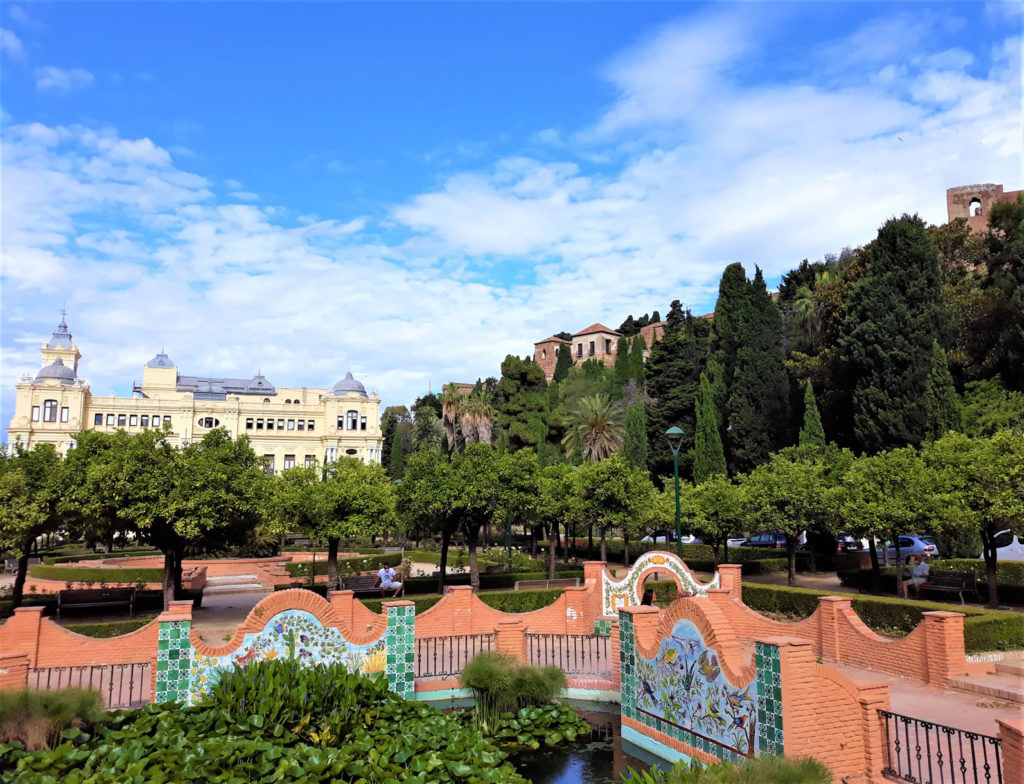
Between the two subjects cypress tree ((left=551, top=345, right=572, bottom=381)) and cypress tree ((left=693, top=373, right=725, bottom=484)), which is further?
cypress tree ((left=551, top=345, right=572, bottom=381))

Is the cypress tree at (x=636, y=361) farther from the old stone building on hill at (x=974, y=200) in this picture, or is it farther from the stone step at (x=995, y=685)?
the stone step at (x=995, y=685)

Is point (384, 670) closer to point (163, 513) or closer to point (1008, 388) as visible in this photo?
point (163, 513)

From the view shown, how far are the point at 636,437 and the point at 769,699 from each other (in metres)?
41.7

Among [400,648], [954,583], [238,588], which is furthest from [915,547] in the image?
[238,588]

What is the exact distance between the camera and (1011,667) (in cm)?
1242

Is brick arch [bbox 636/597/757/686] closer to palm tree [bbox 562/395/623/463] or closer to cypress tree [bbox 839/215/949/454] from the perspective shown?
cypress tree [bbox 839/215/949/454]

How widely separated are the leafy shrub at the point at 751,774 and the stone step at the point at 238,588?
25.2 m

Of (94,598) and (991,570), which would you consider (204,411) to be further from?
(991,570)

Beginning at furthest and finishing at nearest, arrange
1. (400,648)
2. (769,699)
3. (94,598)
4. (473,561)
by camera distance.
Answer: (473,561) → (94,598) → (400,648) → (769,699)

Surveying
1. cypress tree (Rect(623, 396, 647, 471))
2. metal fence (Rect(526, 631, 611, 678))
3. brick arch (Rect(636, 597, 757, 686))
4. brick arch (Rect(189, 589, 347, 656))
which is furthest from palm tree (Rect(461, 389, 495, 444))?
brick arch (Rect(636, 597, 757, 686))

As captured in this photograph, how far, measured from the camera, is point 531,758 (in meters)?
9.90

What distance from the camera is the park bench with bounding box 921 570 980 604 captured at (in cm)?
1766

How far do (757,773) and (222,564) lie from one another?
3185 centimetres

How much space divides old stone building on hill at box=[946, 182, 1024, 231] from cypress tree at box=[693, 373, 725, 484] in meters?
39.9
